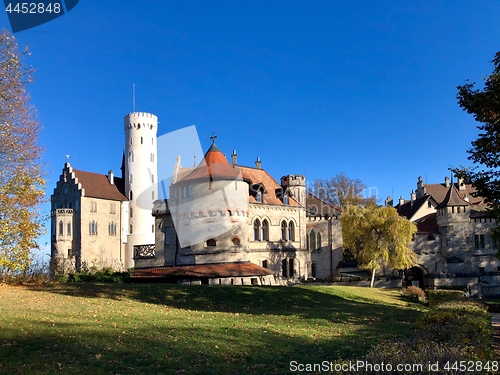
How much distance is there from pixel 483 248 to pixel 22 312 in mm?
47710

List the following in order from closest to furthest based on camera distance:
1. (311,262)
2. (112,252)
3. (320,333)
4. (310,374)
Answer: (310,374) → (320,333) → (311,262) → (112,252)

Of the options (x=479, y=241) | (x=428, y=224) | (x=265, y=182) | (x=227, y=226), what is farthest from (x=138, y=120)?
(x=479, y=241)

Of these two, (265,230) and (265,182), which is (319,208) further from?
(265,230)

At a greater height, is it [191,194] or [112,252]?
[191,194]

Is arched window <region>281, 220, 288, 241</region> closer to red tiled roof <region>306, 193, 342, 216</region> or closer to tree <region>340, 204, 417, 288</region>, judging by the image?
red tiled roof <region>306, 193, 342, 216</region>

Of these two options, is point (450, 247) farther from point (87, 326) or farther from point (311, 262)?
point (87, 326)

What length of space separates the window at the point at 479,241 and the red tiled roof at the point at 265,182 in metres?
20.0

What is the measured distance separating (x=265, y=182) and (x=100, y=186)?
29.5m

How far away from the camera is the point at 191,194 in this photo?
3828cm

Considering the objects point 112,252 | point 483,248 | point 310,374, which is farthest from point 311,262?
point 310,374

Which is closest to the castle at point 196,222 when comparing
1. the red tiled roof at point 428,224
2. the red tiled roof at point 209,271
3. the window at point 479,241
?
the red tiled roof at point 209,271

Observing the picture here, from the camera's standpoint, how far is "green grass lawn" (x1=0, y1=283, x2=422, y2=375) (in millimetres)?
10719

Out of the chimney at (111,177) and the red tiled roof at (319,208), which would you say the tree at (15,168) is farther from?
the chimney at (111,177)

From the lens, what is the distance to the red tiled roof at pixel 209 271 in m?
34.5
